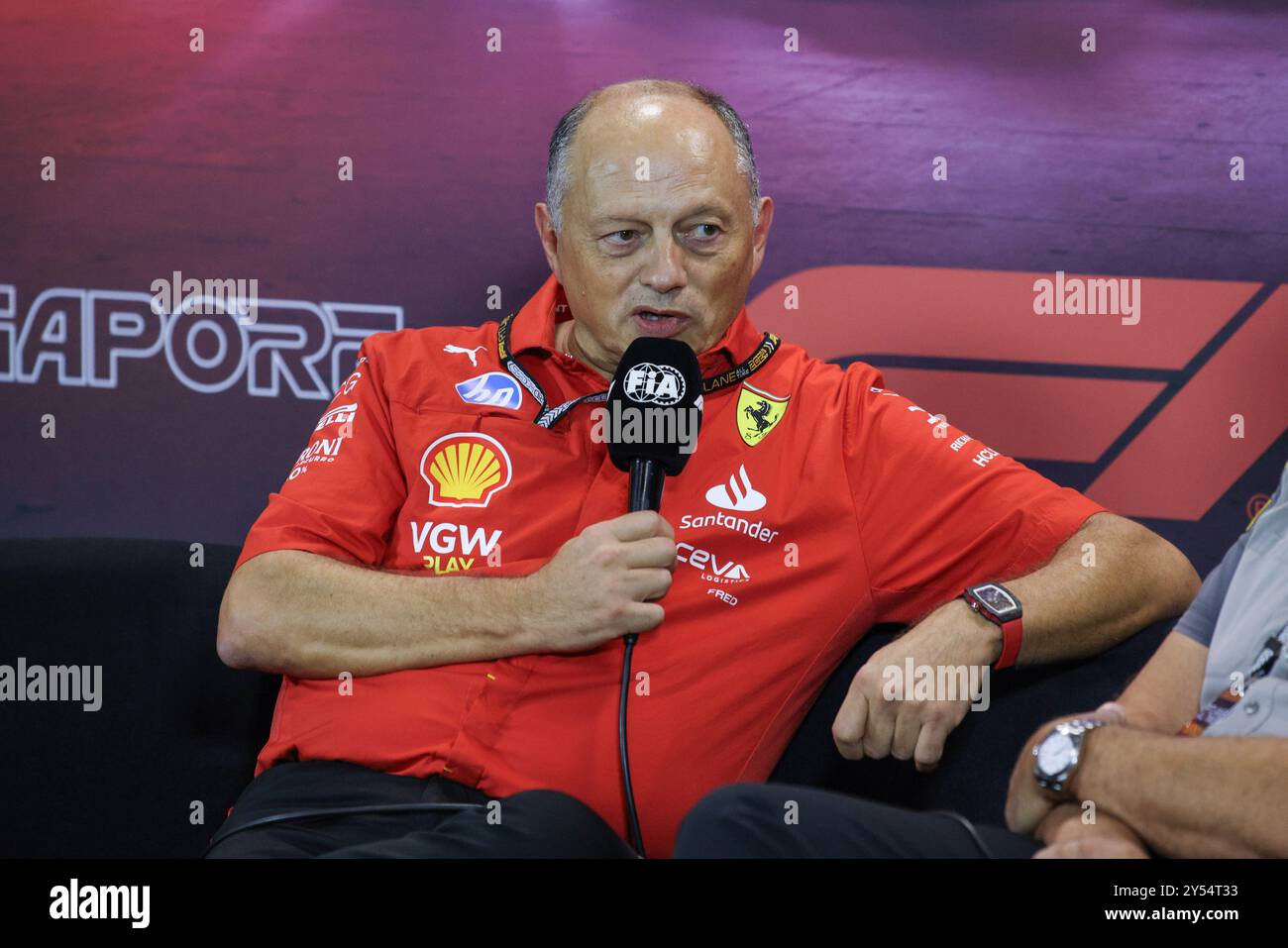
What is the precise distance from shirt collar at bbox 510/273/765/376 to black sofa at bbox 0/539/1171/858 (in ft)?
1.78

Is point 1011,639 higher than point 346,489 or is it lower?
lower

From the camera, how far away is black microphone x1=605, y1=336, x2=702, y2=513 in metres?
1.59

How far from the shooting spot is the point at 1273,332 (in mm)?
2334

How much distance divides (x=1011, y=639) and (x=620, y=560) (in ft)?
1.57

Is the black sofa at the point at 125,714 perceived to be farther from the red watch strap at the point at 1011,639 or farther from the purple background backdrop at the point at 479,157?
the red watch strap at the point at 1011,639

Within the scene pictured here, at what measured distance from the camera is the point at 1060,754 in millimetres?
1336

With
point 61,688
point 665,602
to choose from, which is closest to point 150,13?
point 61,688

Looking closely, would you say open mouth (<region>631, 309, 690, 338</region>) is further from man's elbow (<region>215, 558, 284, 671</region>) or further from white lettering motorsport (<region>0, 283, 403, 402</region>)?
white lettering motorsport (<region>0, 283, 403, 402</region>)

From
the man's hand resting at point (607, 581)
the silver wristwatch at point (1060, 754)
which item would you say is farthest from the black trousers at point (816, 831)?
the man's hand resting at point (607, 581)

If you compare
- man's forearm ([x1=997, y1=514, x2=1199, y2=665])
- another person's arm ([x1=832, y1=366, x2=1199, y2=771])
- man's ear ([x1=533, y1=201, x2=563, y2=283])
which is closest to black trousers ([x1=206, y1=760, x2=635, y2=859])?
another person's arm ([x1=832, y1=366, x2=1199, y2=771])

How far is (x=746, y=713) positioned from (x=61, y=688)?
98 centimetres

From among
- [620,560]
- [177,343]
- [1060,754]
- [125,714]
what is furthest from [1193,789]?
[177,343]

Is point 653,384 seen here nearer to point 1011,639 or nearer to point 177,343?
point 1011,639
